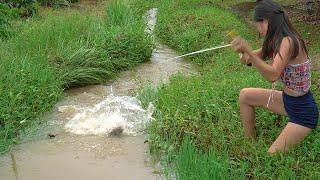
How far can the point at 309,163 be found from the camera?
13.2 feet

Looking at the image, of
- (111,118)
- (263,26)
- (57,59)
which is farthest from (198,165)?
(57,59)

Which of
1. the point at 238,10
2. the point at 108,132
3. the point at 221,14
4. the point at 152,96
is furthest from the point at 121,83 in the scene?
the point at 238,10

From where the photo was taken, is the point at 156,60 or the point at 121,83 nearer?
the point at 121,83

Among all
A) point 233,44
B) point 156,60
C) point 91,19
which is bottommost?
point 156,60

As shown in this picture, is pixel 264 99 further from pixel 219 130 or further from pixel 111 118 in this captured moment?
pixel 111 118

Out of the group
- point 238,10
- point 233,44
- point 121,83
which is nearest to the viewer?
point 233,44

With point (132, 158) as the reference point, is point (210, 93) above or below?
above

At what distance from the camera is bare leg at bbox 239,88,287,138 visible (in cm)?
417

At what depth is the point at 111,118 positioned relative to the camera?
580cm

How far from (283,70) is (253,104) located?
1.57ft

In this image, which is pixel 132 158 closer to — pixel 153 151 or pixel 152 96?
pixel 153 151

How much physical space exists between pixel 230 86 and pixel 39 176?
2229mm

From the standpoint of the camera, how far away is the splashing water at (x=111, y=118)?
551cm

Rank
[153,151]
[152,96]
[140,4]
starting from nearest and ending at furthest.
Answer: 1. [153,151]
2. [152,96]
3. [140,4]
